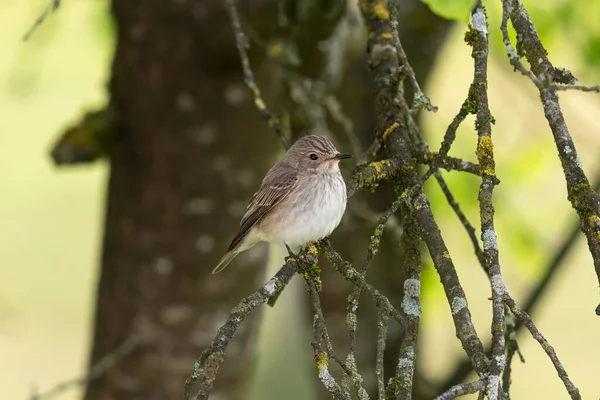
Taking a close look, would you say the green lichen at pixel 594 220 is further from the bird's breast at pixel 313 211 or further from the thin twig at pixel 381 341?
the bird's breast at pixel 313 211

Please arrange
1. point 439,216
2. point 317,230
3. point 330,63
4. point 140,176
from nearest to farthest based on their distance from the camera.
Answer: point 317,230 → point 330,63 → point 140,176 → point 439,216

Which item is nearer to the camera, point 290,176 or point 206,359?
point 206,359

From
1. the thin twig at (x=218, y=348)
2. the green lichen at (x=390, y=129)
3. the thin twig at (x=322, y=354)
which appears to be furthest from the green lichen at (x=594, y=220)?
the green lichen at (x=390, y=129)

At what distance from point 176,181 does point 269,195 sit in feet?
3.12

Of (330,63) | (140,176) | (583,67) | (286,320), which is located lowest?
(140,176)

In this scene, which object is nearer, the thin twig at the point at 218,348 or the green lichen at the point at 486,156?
the thin twig at the point at 218,348

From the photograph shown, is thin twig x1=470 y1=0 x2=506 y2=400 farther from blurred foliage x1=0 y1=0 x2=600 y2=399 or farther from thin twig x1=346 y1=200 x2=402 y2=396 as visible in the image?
blurred foliage x1=0 y1=0 x2=600 y2=399

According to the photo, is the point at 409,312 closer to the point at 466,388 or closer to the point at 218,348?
the point at 466,388

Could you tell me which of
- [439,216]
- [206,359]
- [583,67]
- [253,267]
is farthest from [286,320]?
[206,359]

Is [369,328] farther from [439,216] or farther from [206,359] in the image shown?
[206,359]

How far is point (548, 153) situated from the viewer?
6.46 m

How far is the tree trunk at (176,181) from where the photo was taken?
4.91 metres

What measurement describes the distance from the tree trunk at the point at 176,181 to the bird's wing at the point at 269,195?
2.52 ft

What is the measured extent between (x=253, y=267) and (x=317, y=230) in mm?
1633
